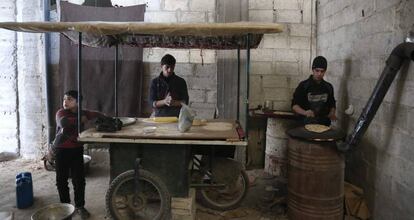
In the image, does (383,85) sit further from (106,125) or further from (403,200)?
(106,125)

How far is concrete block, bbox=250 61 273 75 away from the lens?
629 centimetres

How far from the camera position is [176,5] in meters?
6.21

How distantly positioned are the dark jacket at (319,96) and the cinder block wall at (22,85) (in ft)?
15.6

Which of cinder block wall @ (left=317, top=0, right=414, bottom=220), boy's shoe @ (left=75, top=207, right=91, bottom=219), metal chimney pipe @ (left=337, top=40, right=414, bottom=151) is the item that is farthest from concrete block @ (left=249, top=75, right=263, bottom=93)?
boy's shoe @ (left=75, top=207, right=91, bottom=219)

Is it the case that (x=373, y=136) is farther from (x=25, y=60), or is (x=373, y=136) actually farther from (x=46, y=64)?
(x=25, y=60)

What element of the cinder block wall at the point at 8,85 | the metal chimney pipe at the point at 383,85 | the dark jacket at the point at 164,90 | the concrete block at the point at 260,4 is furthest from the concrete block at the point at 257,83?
the cinder block wall at the point at 8,85

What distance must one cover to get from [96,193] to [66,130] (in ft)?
4.45

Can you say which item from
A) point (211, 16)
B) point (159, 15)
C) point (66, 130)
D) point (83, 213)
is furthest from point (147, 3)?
point (83, 213)

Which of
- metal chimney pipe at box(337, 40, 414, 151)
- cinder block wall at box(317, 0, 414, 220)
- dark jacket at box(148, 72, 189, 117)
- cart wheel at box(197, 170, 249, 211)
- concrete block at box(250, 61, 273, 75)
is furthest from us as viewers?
concrete block at box(250, 61, 273, 75)

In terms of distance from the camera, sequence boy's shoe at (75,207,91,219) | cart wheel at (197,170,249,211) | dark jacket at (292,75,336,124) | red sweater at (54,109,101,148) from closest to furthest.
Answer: red sweater at (54,109,101,148), boy's shoe at (75,207,91,219), cart wheel at (197,170,249,211), dark jacket at (292,75,336,124)

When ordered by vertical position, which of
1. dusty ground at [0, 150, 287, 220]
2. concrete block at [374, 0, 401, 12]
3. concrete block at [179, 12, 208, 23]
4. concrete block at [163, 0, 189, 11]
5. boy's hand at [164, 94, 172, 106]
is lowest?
dusty ground at [0, 150, 287, 220]

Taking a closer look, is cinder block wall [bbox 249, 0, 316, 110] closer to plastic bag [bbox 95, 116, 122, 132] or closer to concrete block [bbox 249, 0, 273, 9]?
concrete block [bbox 249, 0, 273, 9]

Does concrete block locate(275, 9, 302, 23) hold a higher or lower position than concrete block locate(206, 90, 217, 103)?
higher

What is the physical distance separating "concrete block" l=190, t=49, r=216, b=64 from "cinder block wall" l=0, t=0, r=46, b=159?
2.82m
